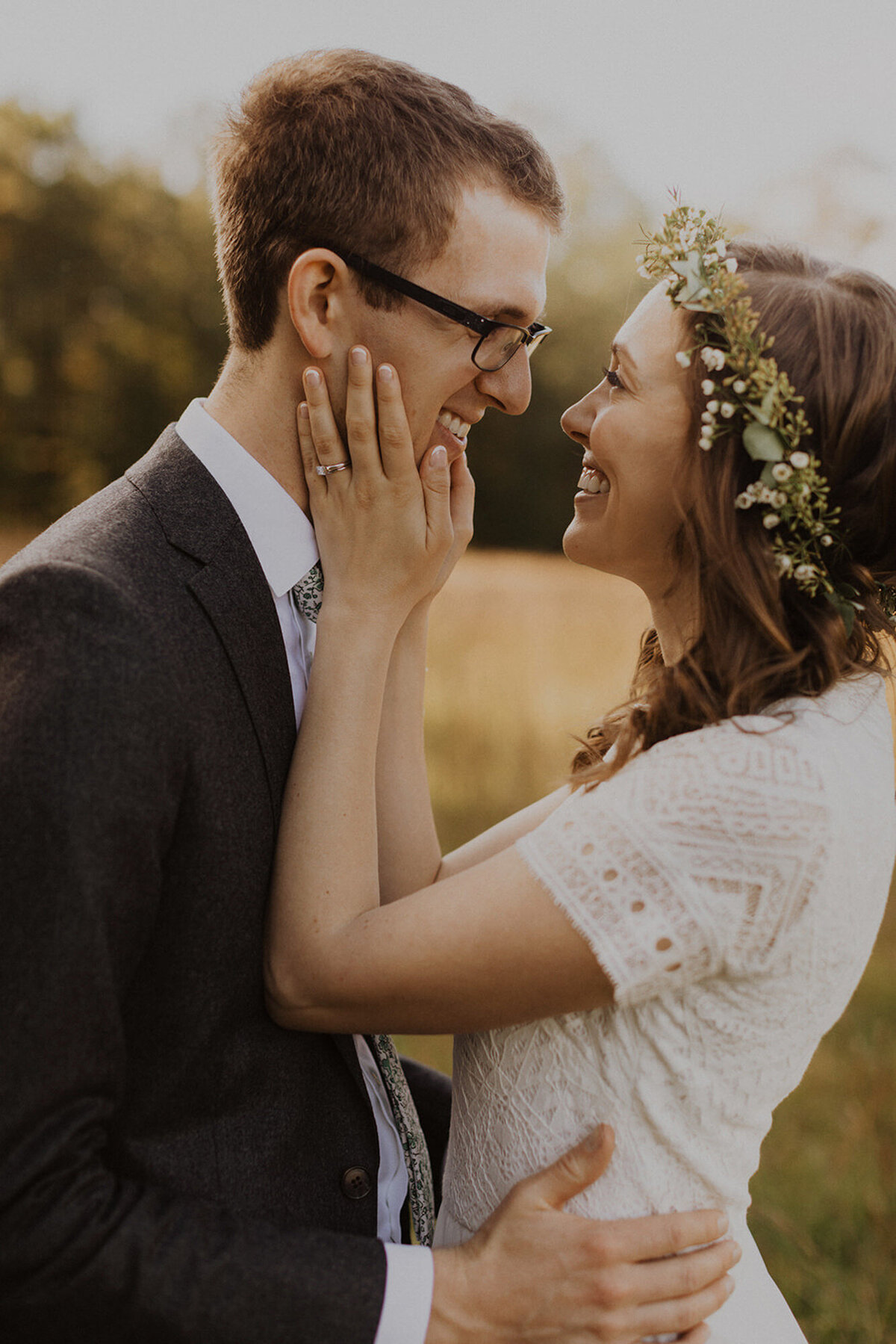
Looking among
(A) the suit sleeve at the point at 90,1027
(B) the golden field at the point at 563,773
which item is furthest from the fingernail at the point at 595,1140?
(B) the golden field at the point at 563,773

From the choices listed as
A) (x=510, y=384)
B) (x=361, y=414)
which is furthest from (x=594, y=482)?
(x=361, y=414)

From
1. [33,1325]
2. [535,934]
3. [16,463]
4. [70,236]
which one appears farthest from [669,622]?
[70,236]

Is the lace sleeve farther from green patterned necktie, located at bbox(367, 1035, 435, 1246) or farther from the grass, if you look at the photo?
the grass

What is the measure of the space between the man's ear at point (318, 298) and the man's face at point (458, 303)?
3 centimetres

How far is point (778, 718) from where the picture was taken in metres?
1.73

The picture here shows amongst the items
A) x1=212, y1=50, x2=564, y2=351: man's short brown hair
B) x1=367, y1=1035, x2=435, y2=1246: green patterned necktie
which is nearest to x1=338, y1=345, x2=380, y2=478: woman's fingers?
x1=212, y1=50, x2=564, y2=351: man's short brown hair

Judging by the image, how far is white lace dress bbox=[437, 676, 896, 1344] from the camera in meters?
1.58

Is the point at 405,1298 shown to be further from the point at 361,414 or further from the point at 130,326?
the point at 130,326

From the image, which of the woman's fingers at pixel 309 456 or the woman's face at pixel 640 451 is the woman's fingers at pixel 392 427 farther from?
the woman's face at pixel 640 451

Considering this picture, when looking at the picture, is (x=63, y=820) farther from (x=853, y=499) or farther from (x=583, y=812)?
(x=853, y=499)

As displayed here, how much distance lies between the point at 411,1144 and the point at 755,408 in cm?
146

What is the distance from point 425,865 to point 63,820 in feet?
3.11

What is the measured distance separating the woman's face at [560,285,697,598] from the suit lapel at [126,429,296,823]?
71cm

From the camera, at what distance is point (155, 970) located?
64.4 inches
